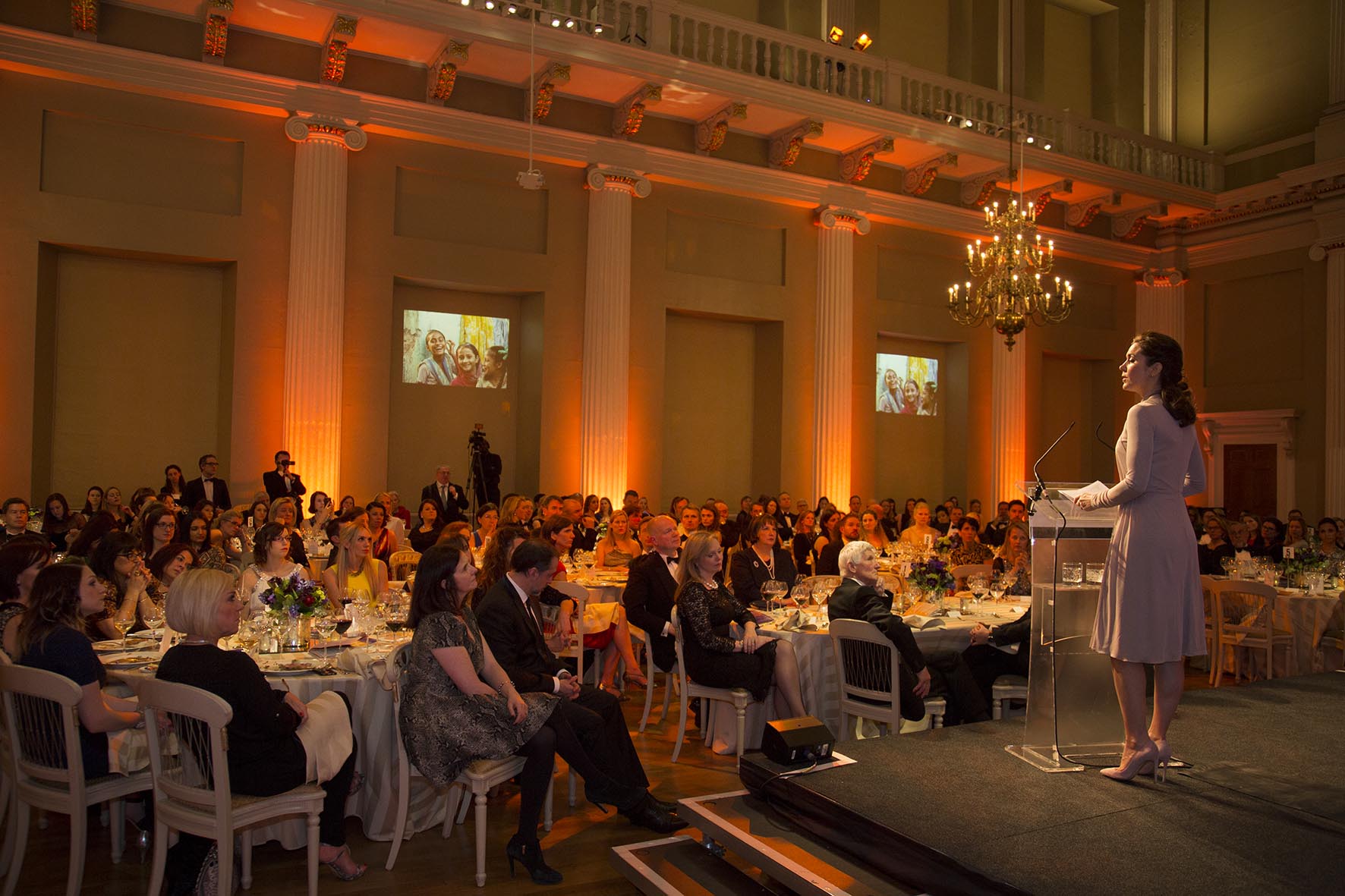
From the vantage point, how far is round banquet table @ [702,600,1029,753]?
5.55 metres

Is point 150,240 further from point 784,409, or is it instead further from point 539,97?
point 784,409

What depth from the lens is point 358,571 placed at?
6.04 meters

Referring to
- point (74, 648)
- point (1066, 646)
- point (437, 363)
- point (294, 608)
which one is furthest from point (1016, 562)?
point (437, 363)

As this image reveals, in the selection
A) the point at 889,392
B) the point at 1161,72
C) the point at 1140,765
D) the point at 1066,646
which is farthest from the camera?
the point at 1161,72

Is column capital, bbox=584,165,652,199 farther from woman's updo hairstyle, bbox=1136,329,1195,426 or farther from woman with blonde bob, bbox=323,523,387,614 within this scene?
woman's updo hairstyle, bbox=1136,329,1195,426

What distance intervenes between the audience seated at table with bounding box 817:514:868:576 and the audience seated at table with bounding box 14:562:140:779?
6.21 meters

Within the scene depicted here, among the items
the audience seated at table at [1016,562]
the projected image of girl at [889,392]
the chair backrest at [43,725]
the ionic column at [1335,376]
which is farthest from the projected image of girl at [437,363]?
the ionic column at [1335,376]

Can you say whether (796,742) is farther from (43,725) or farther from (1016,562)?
(1016,562)

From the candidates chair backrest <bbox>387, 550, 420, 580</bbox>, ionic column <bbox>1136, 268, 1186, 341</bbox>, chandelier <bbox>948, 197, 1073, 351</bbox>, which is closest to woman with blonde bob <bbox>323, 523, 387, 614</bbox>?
chair backrest <bbox>387, 550, 420, 580</bbox>

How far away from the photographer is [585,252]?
12.5 meters

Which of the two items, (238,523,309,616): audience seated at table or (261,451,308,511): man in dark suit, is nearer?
(238,523,309,616): audience seated at table

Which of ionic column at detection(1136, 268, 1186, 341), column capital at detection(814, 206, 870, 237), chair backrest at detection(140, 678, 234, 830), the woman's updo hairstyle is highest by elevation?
column capital at detection(814, 206, 870, 237)

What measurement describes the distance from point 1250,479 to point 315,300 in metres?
14.3

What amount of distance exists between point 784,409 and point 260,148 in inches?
290
